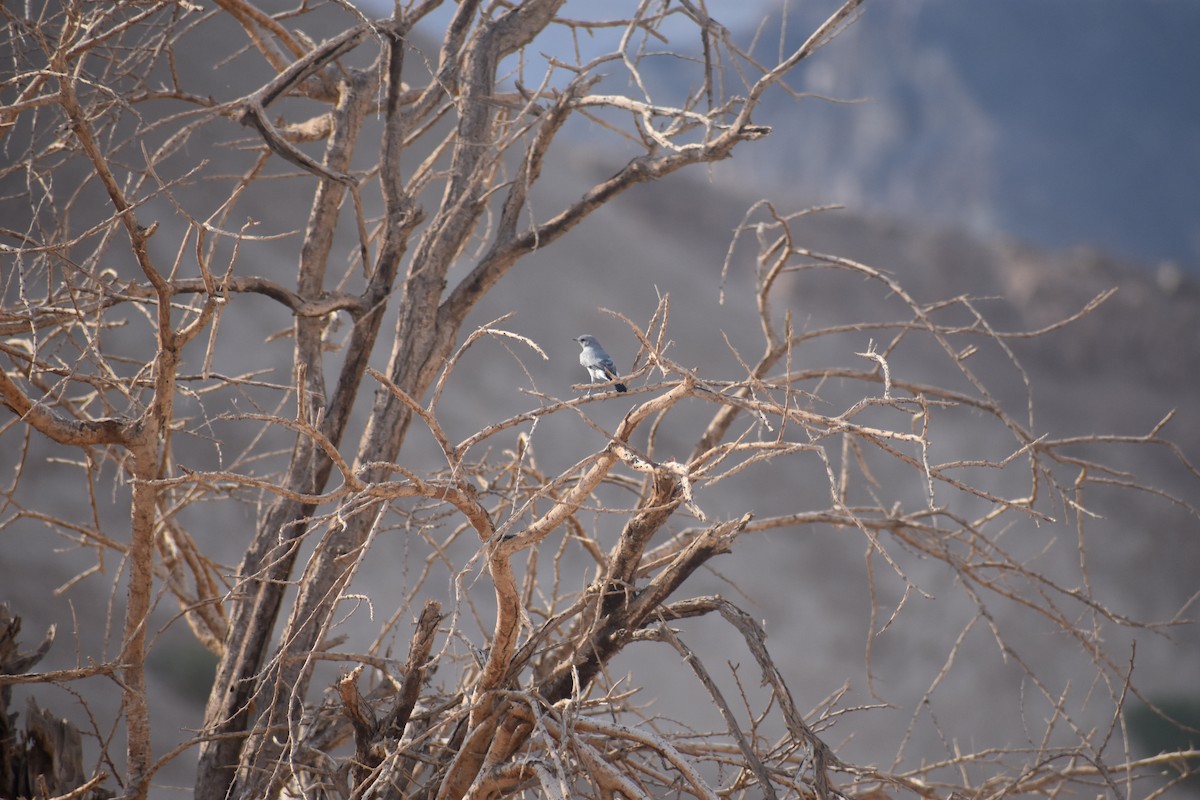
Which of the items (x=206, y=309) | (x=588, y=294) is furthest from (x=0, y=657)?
(x=588, y=294)

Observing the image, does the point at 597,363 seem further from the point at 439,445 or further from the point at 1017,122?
the point at 1017,122

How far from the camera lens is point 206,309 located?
2.41 meters

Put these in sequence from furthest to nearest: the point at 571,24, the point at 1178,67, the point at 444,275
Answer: the point at 1178,67
the point at 571,24
the point at 444,275

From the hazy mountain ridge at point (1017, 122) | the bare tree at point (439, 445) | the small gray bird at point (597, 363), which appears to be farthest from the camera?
the hazy mountain ridge at point (1017, 122)

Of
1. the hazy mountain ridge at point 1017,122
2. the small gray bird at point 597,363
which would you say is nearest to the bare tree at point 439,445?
the small gray bird at point 597,363

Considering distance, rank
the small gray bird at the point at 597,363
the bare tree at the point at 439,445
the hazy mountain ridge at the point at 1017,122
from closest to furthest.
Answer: the bare tree at the point at 439,445 → the small gray bird at the point at 597,363 → the hazy mountain ridge at the point at 1017,122

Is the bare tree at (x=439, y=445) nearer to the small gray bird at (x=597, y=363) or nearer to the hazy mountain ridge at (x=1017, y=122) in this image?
the small gray bird at (x=597, y=363)

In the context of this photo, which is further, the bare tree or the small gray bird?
the small gray bird

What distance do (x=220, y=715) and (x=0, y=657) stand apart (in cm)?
71

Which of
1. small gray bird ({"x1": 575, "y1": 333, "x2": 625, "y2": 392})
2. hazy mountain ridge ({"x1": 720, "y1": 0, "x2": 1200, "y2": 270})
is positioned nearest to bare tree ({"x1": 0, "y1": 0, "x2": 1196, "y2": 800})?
small gray bird ({"x1": 575, "y1": 333, "x2": 625, "y2": 392})

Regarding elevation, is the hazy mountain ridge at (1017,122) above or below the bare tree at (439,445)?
above

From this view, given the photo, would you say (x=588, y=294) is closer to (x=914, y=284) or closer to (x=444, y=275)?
(x=914, y=284)

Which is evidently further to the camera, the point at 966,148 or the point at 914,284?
the point at 966,148

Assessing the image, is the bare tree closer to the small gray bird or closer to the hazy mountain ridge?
the small gray bird
